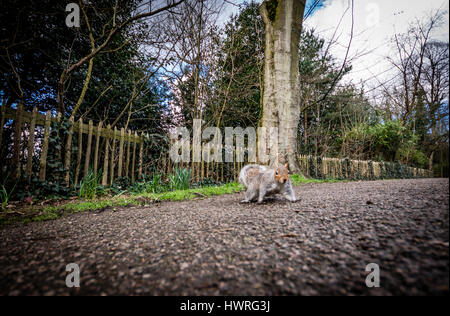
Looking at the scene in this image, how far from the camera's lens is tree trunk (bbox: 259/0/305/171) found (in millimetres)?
5043

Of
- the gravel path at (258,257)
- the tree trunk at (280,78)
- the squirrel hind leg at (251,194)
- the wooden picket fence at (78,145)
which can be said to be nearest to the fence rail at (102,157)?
the wooden picket fence at (78,145)

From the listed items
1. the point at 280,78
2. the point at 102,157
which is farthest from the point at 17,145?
the point at 280,78

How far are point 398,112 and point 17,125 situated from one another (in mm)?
16473

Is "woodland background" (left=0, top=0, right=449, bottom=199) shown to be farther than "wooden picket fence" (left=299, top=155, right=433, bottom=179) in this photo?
No

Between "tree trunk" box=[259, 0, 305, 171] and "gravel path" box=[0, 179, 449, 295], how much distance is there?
3684mm

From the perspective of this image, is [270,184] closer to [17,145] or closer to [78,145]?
[78,145]

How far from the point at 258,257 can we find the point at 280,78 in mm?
4996

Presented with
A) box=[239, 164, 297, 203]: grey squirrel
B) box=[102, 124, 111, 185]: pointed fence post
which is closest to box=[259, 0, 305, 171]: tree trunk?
box=[239, 164, 297, 203]: grey squirrel

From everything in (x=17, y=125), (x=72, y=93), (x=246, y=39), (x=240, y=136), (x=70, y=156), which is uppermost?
(x=246, y=39)

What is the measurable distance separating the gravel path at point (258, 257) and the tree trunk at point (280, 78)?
368 cm

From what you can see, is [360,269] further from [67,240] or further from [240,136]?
[240,136]

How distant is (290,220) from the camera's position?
63.3 inches

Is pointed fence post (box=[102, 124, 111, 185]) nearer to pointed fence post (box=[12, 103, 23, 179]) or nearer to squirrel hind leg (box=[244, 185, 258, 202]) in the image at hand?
pointed fence post (box=[12, 103, 23, 179])
